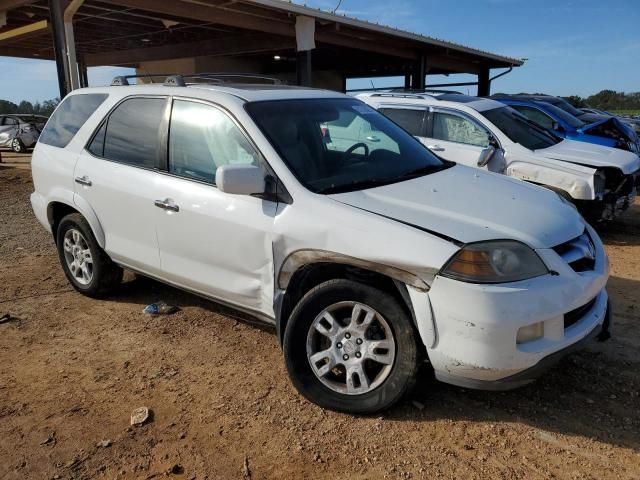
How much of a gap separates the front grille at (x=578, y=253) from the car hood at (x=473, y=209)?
0.05 metres

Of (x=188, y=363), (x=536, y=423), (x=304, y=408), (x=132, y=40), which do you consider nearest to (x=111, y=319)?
(x=188, y=363)

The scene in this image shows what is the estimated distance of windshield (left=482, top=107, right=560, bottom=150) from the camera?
740 centimetres

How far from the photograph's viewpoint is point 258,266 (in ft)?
10.8

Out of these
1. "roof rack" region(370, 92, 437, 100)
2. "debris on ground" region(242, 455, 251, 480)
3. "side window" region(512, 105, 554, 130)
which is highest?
"roof rack" region(370, 92, 437, 100)

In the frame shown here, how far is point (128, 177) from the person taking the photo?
13.2 feet

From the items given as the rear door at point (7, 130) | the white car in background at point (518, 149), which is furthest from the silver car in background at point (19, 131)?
the white car in background at point (518, 149)

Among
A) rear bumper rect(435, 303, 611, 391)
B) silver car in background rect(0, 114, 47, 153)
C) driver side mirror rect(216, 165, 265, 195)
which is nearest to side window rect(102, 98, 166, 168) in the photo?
driver side mirror rect(216, 165, 265, 195)

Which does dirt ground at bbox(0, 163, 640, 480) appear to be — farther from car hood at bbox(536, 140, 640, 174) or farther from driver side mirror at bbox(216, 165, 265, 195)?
car hood at bbox(536, 140, 640, 174)

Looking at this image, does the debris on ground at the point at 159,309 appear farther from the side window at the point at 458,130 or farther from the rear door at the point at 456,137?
the side window at the point at 458,130

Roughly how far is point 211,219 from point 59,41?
8678 mm

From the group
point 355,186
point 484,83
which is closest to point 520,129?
point 355,186

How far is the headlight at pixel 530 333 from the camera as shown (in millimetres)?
2598

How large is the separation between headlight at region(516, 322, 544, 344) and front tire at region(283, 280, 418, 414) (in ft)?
1.65

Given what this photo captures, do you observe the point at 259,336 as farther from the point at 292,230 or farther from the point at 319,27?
the point at 319,27
